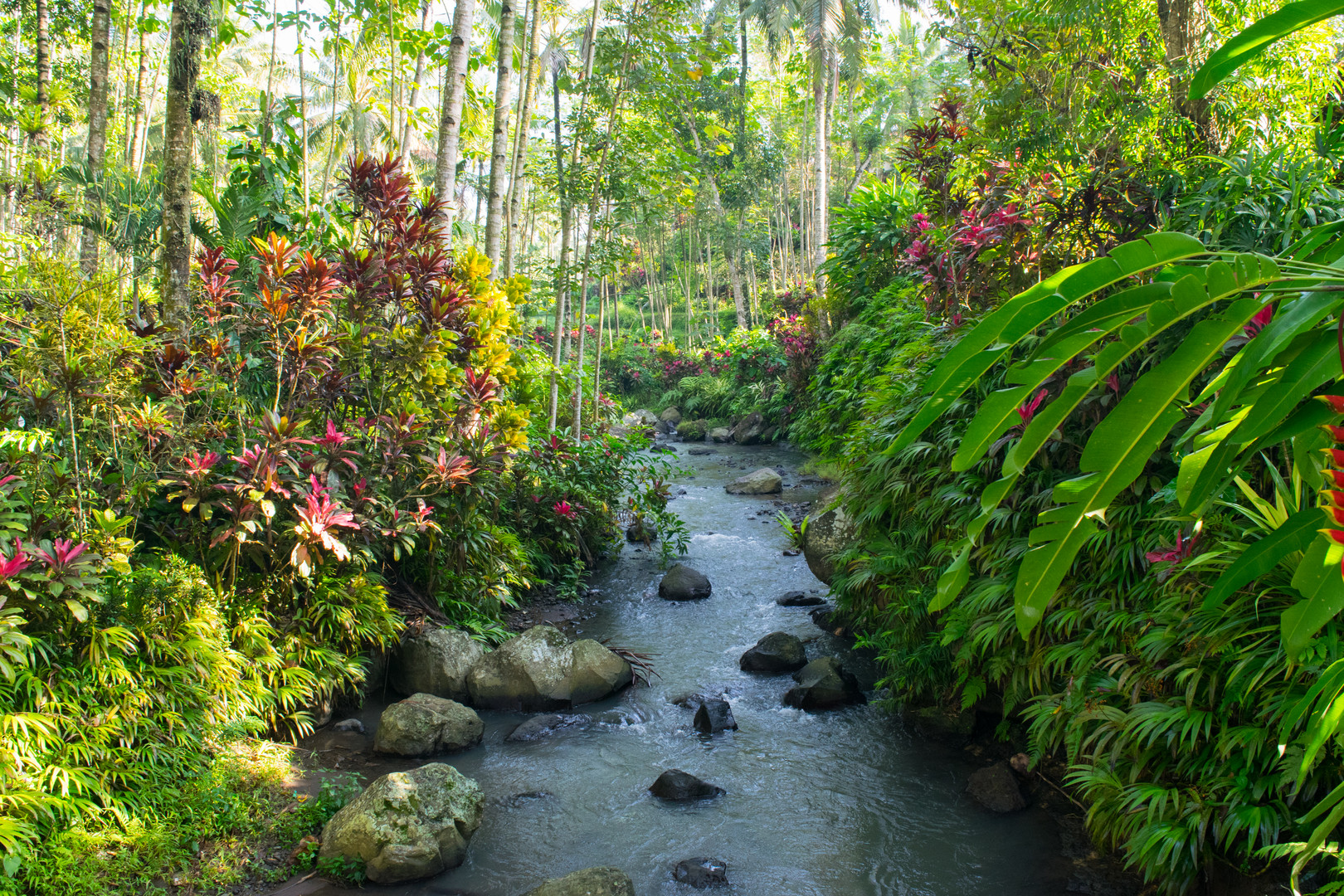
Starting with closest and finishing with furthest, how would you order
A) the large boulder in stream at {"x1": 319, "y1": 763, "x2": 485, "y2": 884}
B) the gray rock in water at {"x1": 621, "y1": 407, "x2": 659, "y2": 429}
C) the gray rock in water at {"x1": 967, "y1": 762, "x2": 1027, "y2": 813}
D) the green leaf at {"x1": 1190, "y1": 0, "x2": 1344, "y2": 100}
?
the green leaf at {"x1": 1190, "y1": 0, "x2": 1344, "y2": 100}
the large boulder in stream at {"x1": 319, "y1": 763, "x2": 485, "y2": 884}
the gray rock in water at {"x1": 967, "y1": 762, "x2": 1027, "y2": 813}
the gray rock in water at {"x1": 621, "y1": 407, "x2": 659, "y2": 429}

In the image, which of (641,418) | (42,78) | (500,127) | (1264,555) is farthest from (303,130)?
(641,418)

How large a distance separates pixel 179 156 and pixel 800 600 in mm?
6396

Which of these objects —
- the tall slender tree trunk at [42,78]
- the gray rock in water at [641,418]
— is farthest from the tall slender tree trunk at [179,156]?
the gray rock in water at [641,418]

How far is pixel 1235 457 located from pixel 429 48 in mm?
9736

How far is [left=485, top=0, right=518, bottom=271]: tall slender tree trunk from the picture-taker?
8344mm

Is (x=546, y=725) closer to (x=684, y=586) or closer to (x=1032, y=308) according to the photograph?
(x=684, y=586)

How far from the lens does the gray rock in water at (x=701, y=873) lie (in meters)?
3.70

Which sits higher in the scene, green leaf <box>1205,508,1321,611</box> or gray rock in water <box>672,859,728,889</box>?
green leaf <box>1205,508,1321,611</box>

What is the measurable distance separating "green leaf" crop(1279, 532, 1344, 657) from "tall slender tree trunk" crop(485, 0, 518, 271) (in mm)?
7883

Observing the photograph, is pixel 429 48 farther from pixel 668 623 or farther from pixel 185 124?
pixel 668 623

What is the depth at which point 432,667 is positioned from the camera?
18.0 ft

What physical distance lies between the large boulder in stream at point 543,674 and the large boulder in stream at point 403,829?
1490 mm

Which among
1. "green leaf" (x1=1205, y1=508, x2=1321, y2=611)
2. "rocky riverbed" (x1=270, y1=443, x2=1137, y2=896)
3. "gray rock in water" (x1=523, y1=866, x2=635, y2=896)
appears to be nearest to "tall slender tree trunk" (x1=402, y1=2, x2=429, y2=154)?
"rocky riverbed" (x1=270, y1=443, x2=1137, y2=896)

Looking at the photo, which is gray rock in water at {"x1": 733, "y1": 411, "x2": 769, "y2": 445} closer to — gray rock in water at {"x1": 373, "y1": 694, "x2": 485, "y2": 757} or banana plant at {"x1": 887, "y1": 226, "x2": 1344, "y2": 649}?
gray rock in water at {"x1": 373, "y1": 694, "x2": 485, "y2": 757}
